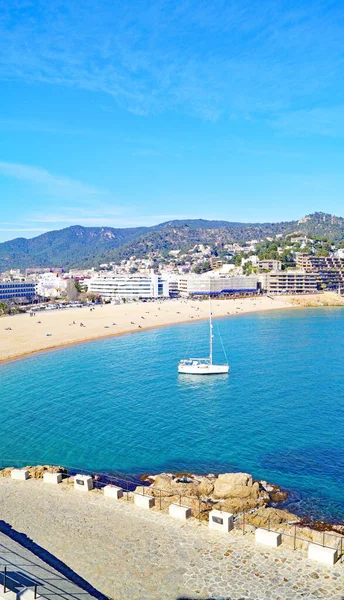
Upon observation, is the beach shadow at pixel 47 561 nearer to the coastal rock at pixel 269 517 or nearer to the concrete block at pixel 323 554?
the concrete block at pixel 323 554

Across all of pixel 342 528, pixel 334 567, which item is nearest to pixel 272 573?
pixel 334 567

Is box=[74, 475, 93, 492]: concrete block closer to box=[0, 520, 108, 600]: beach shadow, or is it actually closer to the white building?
box=[0, 520, 108, 600]: beach shadow

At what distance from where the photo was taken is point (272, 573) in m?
12.6

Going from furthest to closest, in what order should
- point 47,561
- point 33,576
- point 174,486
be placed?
point 174,486, point 47,561, point 33,576

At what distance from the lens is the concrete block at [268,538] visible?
13.8m

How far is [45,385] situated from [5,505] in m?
25.3

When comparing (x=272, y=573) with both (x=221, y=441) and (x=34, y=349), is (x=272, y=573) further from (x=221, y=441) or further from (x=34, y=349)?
→ (x=34, y=349)

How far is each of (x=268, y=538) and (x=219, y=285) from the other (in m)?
133

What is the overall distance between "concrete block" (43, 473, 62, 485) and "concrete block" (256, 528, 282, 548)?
8357mm

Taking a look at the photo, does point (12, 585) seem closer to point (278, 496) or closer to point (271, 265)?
point (278, 496)

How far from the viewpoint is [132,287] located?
145500 mm

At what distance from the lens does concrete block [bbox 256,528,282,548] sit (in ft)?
45.4

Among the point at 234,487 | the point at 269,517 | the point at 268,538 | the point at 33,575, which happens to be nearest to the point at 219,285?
the point at 234,487

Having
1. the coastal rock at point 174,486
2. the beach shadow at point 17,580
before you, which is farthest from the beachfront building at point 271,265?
the beach shadow at point 17,580
